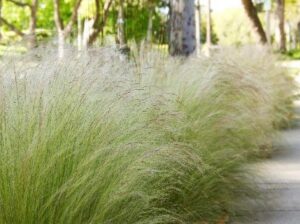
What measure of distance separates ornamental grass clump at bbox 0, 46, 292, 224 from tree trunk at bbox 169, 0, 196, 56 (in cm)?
492

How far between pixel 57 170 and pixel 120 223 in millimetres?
547

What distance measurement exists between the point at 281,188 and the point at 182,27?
469 centimetres

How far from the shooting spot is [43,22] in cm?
3988

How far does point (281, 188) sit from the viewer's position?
7.67 meters

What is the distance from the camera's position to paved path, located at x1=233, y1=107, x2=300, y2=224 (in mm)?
6281

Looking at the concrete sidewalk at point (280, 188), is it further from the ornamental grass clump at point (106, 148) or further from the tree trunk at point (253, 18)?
the tree trunk at point (253, 18)

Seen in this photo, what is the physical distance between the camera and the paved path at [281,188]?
20.6 ft

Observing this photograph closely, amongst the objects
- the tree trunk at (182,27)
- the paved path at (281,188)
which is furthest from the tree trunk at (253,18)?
the paved path at (281,188)

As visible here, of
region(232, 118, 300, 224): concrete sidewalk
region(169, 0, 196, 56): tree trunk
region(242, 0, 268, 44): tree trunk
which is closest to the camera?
region(232, 118, 300, 224): concrete sidewalk

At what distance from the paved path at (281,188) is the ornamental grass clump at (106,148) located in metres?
0.27

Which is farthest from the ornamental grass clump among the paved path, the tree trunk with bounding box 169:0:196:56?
the tree trunk with bounding box 169:0:196:56

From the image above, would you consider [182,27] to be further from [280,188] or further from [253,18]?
[253,18]

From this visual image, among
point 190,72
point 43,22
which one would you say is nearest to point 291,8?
point 43,22

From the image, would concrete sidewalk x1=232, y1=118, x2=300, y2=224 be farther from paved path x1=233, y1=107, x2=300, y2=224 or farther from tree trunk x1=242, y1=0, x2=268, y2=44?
tree trunk x1=242, y1=0, x2=268, y2=44
